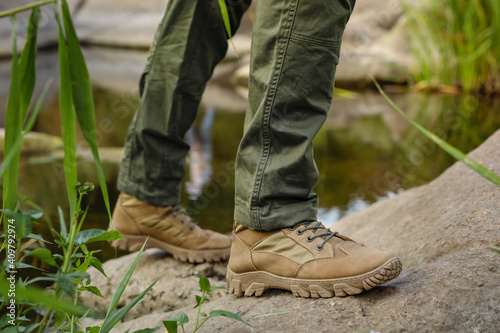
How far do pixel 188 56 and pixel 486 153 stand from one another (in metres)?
0.79

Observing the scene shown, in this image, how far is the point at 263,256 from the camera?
3.21ft

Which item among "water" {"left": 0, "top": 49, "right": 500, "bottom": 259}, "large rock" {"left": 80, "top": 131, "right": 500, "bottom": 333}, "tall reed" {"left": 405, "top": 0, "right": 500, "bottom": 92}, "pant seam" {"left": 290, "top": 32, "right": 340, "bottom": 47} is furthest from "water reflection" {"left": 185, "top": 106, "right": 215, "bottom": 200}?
"tall reed" {"left": 405, "top": 0, "right": 500, "bottom": 92}

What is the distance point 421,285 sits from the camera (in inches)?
34.8

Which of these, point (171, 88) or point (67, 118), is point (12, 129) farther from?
point (171, 88)

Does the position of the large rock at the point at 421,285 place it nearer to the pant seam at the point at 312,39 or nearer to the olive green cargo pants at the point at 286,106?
the olive green cargo pants at the point at 286,106

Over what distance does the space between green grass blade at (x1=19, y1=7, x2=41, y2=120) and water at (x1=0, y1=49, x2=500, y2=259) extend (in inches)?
28.8

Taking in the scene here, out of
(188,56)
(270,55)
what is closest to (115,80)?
(188,56)

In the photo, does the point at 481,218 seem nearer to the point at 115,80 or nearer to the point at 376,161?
the point at 376,161

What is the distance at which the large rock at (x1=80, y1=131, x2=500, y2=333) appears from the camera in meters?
0.81

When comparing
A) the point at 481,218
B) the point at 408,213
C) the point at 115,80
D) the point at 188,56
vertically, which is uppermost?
the point at 188,56

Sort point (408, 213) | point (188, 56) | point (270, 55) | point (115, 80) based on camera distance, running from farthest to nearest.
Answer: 1. point (115, 80)
2. point (408, 213)
3. point (188, 56)
4. point (270, 55)

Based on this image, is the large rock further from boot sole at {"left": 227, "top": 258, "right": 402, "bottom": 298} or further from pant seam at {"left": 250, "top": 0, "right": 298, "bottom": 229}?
pant seam at {"left": 250, "top": 0, "right": 298, "bottom": 229}

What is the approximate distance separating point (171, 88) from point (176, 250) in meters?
0.40

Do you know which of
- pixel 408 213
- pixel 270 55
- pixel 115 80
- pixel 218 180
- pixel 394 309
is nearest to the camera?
pixel 394 309
